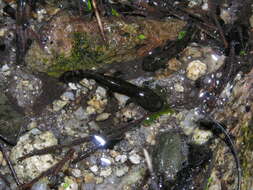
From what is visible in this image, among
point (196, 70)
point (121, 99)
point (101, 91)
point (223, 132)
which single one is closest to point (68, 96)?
point (101, 91)

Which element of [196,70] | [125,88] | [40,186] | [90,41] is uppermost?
[90,41]

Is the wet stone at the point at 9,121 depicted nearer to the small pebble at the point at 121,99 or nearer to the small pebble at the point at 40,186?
the small pebble at the point at 40,186

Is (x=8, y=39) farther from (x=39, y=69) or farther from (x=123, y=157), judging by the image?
(x=123, y=157)

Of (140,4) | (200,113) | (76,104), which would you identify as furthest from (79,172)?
(140,4)

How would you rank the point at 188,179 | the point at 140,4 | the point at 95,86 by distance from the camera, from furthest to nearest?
the point at 140,4 < the point at 95,86 < the point at 188,179

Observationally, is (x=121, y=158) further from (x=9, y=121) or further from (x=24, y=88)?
(x=24, y=88)

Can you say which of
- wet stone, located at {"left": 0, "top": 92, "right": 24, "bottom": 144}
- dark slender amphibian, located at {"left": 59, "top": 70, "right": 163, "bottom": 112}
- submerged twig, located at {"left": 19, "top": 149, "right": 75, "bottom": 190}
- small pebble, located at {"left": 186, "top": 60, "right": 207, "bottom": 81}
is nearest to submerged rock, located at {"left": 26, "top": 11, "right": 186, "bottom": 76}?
dark slender amphibian, located at {"left": 59, "top": 70, "right": 163, "bottom": 112}

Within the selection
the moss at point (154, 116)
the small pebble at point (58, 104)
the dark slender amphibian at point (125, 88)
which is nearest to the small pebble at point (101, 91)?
the dark slender amphibian at point (125, 88)
